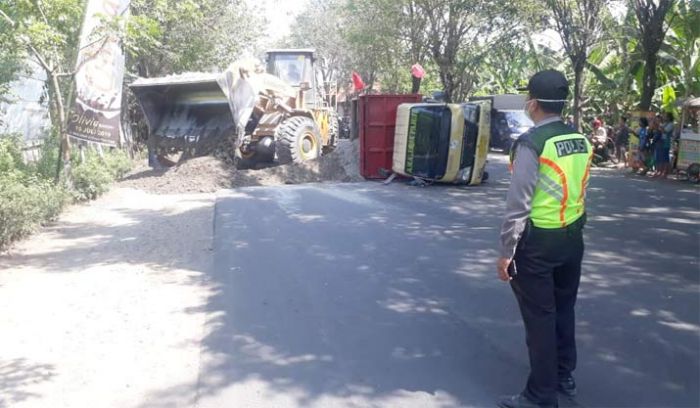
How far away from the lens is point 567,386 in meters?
4.12

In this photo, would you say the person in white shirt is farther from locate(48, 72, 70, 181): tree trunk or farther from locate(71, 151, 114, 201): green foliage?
locate(48, 72, 70, 181): tree trunk

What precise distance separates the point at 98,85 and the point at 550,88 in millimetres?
9271

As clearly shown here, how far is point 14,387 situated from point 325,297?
8.73ft

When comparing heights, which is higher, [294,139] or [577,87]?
[577,87]

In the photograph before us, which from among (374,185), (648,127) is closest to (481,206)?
(374,185)

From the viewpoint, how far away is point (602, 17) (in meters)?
20.9

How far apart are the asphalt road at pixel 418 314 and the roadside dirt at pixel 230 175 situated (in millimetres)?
4246

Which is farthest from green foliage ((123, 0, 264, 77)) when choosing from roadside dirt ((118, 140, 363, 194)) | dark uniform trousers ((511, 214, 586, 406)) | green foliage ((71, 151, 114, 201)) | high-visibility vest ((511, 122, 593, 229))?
dark uniform trousers ((511, 214, 586, 406))

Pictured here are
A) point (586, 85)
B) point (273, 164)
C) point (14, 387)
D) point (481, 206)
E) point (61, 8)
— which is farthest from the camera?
point (586, 85)

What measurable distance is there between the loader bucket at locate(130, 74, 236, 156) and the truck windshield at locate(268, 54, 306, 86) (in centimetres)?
341

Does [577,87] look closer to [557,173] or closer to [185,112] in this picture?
[185,112]

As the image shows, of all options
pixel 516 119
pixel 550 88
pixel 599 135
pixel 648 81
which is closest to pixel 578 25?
pixel 648 81

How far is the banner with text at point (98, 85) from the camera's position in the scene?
35.9 ft

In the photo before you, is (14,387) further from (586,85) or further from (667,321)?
(586,85)
